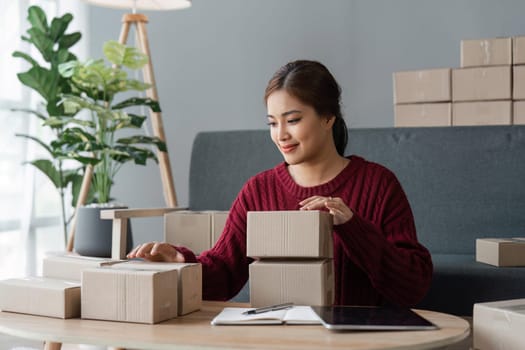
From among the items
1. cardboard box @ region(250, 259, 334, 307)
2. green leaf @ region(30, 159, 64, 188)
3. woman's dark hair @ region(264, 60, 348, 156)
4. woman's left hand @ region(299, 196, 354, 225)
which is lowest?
cardboard box @ region(250, 259, 334, 307)

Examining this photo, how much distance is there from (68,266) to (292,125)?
0.55m

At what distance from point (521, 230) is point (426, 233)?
34 centimetres

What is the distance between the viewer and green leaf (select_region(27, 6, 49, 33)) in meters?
3.13

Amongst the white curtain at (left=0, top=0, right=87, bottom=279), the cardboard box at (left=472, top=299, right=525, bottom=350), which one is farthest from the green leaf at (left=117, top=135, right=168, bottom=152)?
the cardboard box at (left=472, top=299, right=525, bottom=350)

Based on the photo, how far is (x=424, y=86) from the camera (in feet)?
10.5

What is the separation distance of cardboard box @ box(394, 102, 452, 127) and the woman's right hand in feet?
→ 6.21

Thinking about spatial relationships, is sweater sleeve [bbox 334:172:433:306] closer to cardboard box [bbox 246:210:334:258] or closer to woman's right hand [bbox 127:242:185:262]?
cardboard box [bbox 246:210:334:258]

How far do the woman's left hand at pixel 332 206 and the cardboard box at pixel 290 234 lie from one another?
0.16ft

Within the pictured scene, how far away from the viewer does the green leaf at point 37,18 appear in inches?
123

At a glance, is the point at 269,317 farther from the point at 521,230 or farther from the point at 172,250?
the point at 521,230

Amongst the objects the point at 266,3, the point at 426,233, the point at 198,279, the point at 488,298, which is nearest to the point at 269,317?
the point at 198,279

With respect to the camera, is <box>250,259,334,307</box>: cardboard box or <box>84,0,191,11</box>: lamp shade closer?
<box>250,259,334,307</box>: cardboard box

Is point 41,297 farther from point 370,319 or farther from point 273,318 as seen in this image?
point 370,319

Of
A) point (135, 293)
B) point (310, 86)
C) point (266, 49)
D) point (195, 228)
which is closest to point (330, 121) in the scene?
point (310, 86)
